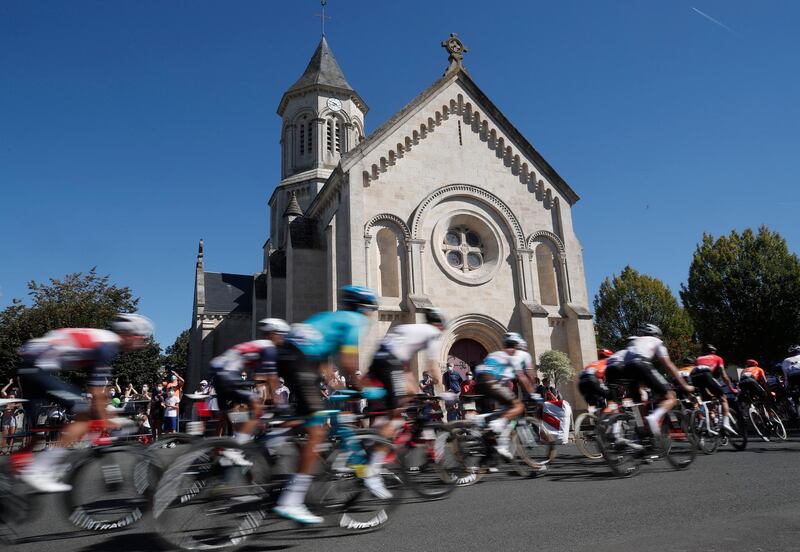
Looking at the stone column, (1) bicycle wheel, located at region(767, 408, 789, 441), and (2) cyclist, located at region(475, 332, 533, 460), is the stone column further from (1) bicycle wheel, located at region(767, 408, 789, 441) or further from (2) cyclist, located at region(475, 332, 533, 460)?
(2) cyclist, located at region(475, 332, 533, 460)

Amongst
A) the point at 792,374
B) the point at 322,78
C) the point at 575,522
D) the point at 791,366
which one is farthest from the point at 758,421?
the point at 322,78

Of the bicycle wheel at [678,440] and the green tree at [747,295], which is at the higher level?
the green tree at [747,295]

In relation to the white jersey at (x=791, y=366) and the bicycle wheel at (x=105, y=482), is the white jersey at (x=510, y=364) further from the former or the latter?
the white jersey at (x=791, y=366)

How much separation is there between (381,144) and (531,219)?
7.23 meters

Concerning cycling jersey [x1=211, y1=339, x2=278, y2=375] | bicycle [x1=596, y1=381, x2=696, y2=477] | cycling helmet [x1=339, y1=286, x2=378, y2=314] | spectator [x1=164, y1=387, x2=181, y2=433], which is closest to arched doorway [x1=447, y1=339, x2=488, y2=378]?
spectator [x1=164, y1=387, x2=181, y2=433]

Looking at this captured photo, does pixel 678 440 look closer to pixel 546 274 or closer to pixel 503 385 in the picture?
pixel 503 385

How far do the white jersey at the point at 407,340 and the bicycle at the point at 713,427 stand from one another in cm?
473

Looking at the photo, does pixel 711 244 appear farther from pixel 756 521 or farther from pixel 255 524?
pixel 255 524

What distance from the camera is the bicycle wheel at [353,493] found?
480 centimetres

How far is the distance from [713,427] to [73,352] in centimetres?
939

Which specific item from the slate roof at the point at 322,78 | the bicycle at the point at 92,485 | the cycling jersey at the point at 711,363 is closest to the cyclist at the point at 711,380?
the cycling jersey at the point at 711,363

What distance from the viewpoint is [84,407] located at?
5.03 metres

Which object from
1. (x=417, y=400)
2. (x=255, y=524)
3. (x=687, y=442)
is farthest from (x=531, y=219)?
(x=255, y=524)

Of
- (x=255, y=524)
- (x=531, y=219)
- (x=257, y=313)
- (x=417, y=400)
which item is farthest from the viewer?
(x=257, y=313)
